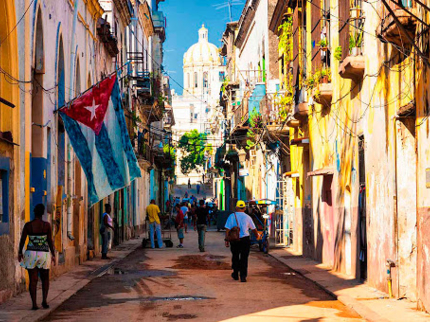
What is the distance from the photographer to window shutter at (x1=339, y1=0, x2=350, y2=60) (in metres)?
16.5

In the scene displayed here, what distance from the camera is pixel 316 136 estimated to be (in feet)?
70.9

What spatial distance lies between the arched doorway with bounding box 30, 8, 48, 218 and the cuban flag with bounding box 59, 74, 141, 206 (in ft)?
1.63

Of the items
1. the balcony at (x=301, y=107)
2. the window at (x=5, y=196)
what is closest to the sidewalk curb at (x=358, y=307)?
the window at (x=5, y=196)

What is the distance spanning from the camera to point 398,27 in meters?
11.2

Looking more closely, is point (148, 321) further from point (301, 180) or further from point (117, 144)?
point (301, 180)

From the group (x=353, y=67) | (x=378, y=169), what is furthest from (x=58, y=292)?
(x=353, y=67)

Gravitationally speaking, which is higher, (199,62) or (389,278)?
(199,62)

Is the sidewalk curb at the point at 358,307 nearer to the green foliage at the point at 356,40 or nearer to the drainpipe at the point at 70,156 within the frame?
the green foliage at the point at 356,40

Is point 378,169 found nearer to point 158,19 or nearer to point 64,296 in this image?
point 64,296

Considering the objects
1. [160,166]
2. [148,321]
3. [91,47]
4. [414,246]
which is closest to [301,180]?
[91,47]

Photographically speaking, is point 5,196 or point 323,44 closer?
Answer: point 5,196

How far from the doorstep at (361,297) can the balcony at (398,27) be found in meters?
3.73

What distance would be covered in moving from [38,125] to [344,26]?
260 inches

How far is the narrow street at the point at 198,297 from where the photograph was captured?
11.1 m
